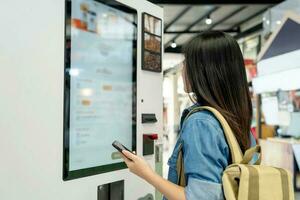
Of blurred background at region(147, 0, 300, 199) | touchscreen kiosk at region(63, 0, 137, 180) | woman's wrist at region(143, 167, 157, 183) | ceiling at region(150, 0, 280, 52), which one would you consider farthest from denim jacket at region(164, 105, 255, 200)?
ceiling at region(150, 0, 280, 52)

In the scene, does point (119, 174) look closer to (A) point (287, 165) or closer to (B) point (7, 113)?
(B) point (7, 113)

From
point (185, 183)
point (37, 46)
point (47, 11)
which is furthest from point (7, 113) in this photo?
point (185, 183)

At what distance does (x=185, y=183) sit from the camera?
1.19 metres

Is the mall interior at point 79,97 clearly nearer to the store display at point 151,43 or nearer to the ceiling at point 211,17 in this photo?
the store display at point 151,43

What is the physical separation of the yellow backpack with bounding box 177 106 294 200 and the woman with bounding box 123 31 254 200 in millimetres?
23

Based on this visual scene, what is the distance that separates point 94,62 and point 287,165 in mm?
4411

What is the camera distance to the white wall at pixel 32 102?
3.90 feet

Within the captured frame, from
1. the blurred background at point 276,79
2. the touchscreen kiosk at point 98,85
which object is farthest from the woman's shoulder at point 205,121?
the blurred background at point 276,79

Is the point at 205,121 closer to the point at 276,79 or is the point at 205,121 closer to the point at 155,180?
the point at 155,180

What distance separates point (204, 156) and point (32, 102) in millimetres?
626

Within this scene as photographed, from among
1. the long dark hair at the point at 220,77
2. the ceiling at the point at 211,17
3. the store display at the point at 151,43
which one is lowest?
the long dark hair at the point at 220,77

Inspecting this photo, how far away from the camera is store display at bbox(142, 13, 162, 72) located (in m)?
1.79

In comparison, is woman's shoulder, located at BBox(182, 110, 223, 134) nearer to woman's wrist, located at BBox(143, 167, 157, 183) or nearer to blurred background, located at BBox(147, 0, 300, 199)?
woman's wrist, located at BBox(143, 167, 157, 183)

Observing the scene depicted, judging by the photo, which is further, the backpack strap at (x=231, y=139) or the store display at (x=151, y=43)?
the store display at (x=151, y=43)
